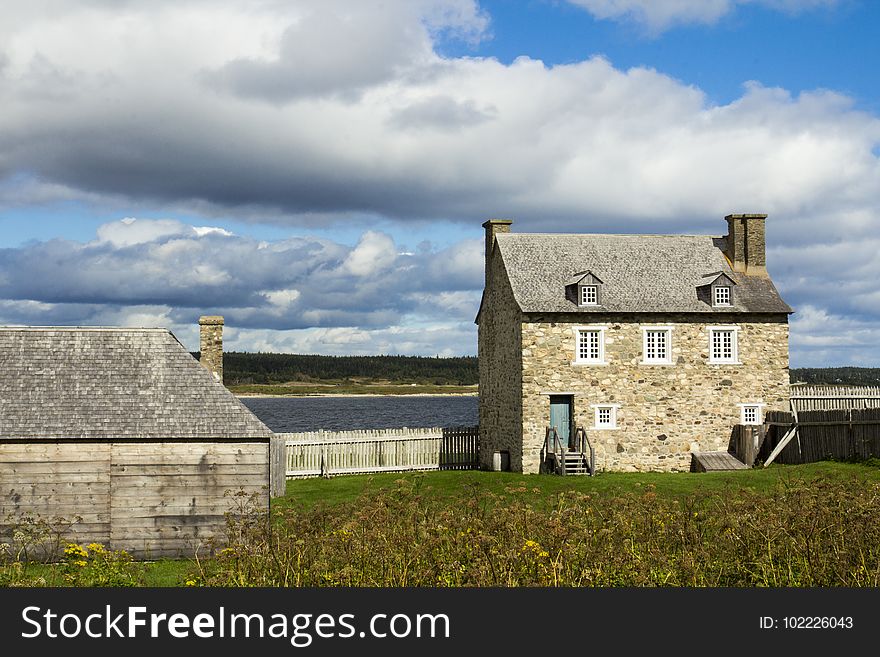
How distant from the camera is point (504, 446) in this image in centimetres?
3709

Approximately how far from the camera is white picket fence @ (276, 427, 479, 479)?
3612 cm

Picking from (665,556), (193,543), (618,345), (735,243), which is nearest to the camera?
(665,556)

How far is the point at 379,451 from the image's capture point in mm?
37375

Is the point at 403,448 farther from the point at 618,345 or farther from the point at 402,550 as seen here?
the point at 402,550

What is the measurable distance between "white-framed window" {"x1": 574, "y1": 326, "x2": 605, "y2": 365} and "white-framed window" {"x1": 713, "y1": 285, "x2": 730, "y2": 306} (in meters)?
4.86

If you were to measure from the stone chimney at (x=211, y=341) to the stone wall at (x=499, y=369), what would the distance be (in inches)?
512

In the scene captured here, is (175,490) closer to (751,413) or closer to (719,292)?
(719,292)

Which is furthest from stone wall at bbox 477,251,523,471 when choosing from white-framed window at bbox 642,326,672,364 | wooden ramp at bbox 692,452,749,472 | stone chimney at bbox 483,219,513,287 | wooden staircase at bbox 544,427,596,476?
wooden ramp at bbox 692,452,749,472

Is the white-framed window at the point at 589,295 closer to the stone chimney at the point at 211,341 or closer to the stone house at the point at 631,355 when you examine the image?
the stone house at the point at 631,355

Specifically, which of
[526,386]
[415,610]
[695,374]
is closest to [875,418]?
[695,374]

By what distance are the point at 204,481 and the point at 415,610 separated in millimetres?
12397

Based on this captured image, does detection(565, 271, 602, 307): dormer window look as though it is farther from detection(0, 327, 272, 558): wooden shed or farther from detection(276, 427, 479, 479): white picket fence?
detection(0, 327, 272, 558): wooden shed

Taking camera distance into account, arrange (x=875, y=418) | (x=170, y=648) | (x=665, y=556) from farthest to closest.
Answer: (x=875, y=418) → (x=665, y=556) → (x=170, y=648)

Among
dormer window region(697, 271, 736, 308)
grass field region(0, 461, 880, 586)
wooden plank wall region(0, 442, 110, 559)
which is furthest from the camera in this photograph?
dormer window region(697, 271, 736, 308)
